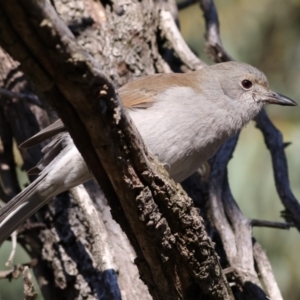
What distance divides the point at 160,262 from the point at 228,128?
1359 millimetres

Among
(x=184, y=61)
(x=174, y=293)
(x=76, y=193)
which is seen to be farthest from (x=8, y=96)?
(x=174, y=293)

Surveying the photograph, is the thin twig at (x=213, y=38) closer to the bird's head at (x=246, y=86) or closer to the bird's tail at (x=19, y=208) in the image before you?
the bird's head at (x=246, y=86)

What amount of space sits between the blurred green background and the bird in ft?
4.85

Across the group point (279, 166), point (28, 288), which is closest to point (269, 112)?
point (279, 166)

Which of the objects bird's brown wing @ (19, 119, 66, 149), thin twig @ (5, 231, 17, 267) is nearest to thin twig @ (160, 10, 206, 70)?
bird's brown wing @ (19, 119, 66, 149)

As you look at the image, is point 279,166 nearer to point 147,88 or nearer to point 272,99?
point 272,99

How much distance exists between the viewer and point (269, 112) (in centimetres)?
583

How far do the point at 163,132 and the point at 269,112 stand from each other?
261cm

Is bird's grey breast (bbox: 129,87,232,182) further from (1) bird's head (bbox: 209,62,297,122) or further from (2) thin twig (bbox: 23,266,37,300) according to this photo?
(2) thin twig (bbox: 23,266,37,300)

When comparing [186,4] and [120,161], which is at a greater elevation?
[186,4]

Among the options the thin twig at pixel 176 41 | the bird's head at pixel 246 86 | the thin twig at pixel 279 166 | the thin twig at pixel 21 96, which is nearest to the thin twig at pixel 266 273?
the thin twig at pixel 279 166

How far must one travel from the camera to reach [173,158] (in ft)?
11.4

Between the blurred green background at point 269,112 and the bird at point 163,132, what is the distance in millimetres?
1478

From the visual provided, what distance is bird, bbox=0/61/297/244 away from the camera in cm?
346
